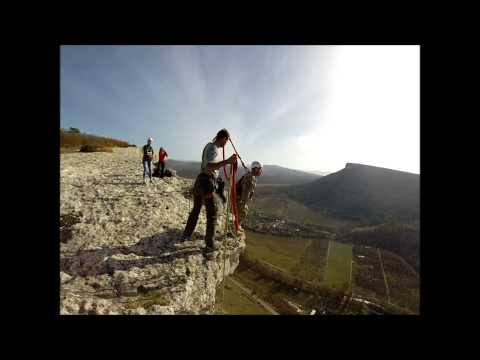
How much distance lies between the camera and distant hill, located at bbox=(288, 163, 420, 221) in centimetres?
11500

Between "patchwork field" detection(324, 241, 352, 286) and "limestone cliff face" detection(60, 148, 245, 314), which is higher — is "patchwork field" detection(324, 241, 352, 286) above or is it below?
below

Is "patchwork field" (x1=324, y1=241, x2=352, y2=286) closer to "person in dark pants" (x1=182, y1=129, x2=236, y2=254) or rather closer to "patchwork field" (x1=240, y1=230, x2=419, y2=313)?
"patchwork field" (x1=240, y1=230, x2=419, y2=313)

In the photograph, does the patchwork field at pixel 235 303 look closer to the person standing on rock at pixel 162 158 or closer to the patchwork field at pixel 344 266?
the person standing on rock at pixel 162 158

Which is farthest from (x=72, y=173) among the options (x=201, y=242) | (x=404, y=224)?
(x=404, y=224)

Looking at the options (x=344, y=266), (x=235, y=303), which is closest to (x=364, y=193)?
(x=344, y=266)

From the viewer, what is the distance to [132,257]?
532 cm

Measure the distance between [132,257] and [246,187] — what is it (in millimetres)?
4045

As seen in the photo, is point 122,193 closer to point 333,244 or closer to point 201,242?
point 201,242

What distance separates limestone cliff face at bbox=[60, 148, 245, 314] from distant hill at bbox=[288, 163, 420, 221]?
4815 inches

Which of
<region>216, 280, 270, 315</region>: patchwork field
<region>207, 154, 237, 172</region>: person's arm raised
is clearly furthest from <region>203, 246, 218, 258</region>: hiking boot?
<region>207, 154, 237, 172</region>: person's arm raised

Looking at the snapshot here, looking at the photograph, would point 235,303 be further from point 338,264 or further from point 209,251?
point 338,264

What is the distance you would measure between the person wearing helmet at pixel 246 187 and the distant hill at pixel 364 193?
121 meters

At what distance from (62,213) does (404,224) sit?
114m
